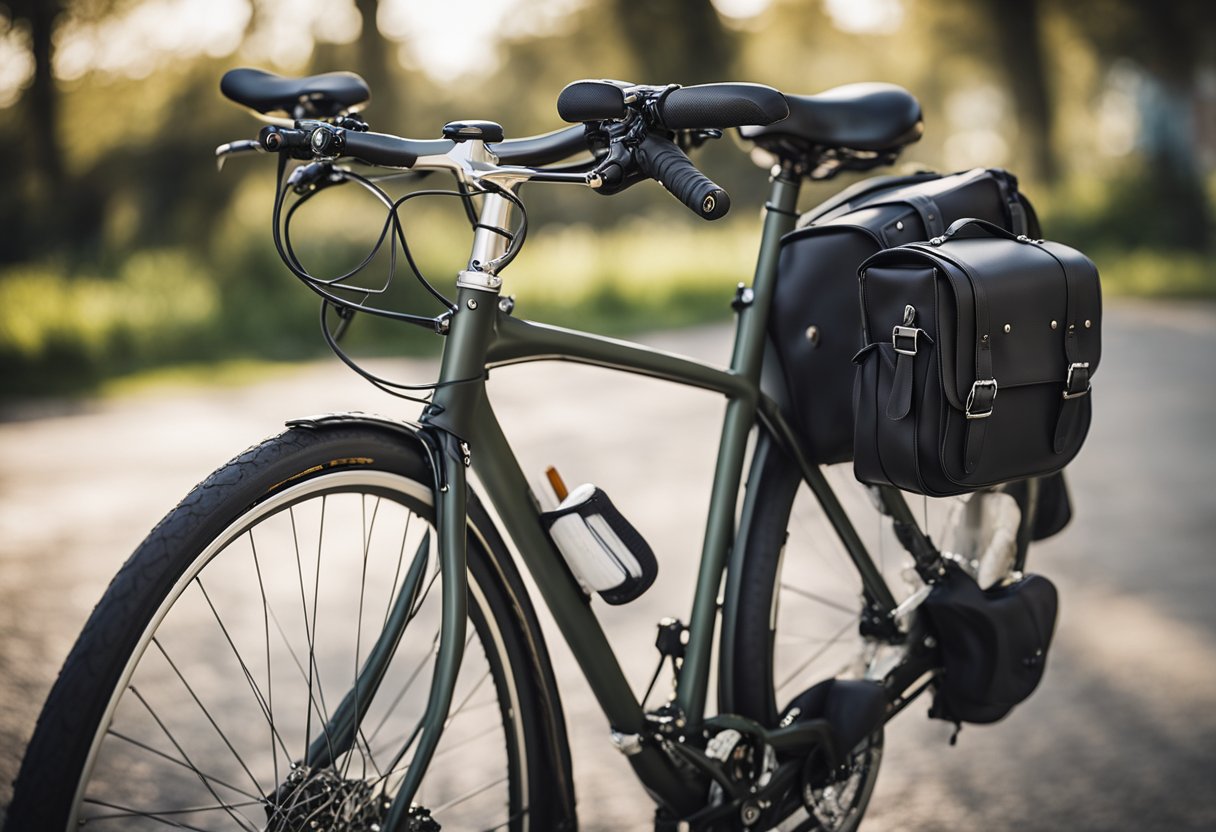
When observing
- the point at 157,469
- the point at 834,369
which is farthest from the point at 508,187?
the point at 157,469

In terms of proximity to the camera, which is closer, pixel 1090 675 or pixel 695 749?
pixel 695 749

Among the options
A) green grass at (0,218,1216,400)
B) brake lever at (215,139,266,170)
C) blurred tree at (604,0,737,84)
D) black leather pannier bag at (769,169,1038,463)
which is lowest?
brake lever at (215,139,266,170)

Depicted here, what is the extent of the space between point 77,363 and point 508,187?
6831 mm

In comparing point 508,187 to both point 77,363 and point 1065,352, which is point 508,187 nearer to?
point 1065,352

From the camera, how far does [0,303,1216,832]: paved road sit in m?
2.62

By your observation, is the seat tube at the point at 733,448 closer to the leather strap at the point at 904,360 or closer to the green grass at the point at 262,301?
the leather strap at the point at 904,360

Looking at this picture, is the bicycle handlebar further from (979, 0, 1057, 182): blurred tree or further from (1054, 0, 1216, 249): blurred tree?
(979, 0, 1057, 182): blurred tree

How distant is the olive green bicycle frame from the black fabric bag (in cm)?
14

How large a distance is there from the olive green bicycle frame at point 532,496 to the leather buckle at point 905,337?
0.37 meters

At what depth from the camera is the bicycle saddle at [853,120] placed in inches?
84.4

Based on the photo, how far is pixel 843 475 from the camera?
8.28 ft

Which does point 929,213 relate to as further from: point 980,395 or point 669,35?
point 669,35

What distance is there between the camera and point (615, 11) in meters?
14.2

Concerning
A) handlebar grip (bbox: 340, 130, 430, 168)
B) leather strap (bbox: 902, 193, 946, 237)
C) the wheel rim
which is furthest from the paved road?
handlebar grip (bbox: 340, 130, 430, 168)
